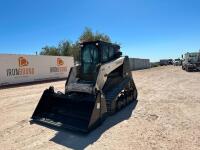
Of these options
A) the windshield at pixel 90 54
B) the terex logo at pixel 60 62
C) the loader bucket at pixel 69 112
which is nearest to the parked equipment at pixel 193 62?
the terex logo at pixel 60 62

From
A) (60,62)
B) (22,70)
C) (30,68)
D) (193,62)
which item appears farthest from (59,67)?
(193,62)

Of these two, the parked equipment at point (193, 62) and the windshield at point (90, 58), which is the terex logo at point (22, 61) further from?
the parked equipment at point (193, 62)

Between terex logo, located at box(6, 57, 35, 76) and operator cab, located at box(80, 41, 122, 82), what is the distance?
559 inches

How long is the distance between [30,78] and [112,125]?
18.0m

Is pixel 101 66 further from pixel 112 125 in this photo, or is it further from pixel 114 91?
pixel 112 125

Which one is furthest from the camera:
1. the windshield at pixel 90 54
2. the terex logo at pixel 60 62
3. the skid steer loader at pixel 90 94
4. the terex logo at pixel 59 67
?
the terex logo at pixel 60 62

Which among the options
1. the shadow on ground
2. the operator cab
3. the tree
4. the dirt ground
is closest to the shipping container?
the tree

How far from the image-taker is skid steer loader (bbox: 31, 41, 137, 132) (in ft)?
22.7

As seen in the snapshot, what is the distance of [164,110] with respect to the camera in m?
9.00

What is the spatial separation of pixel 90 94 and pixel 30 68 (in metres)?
17.2

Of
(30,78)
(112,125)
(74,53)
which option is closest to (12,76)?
(30,78)

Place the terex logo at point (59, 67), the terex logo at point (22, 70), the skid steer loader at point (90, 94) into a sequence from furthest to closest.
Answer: the terex logo at point (59, 67)
the terex logo at point (22, 70)
the skid steer loader at point (90, 94)

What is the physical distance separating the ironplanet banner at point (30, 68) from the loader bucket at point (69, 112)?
1431 cm

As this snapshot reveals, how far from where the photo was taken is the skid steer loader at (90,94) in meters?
6.91
